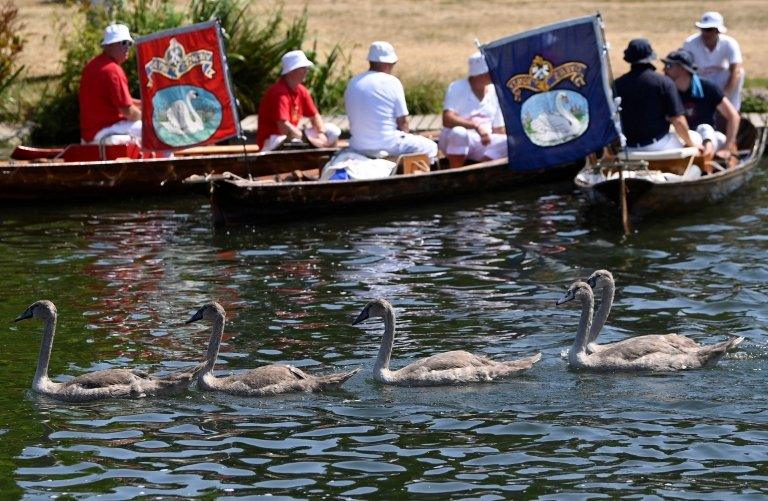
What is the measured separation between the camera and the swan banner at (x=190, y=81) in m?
17.6

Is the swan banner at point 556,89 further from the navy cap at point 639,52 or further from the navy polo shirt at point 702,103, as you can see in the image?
the navy polo shirt at point 702,103

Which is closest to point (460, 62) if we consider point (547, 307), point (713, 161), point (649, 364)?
point (713, 161)

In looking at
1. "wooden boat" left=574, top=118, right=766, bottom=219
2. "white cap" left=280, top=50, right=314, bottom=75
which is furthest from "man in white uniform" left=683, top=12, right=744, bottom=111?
"white cap" left=280, top=50, right=314, bottom=75

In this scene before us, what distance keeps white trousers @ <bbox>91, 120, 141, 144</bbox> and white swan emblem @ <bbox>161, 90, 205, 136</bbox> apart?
156 centimetres

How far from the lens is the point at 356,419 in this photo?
10.1 m

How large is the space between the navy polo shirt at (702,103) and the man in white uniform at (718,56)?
115 cm

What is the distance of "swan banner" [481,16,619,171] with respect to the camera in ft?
52.4

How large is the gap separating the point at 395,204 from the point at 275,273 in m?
3.24

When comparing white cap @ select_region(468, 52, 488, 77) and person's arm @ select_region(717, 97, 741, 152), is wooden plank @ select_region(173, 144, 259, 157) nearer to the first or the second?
white cap @ select_region(468, 52, 488, 77)

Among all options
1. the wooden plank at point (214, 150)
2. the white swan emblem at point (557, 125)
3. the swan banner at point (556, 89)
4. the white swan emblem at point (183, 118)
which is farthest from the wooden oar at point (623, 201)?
the wooden plank at point (214, 150)

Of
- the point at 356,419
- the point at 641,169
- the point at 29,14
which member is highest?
the point at 29,14

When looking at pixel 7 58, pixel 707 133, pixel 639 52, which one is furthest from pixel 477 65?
pixel 7 58

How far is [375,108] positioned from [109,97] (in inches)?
144

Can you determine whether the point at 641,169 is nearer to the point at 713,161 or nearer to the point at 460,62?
the point at 713,161
